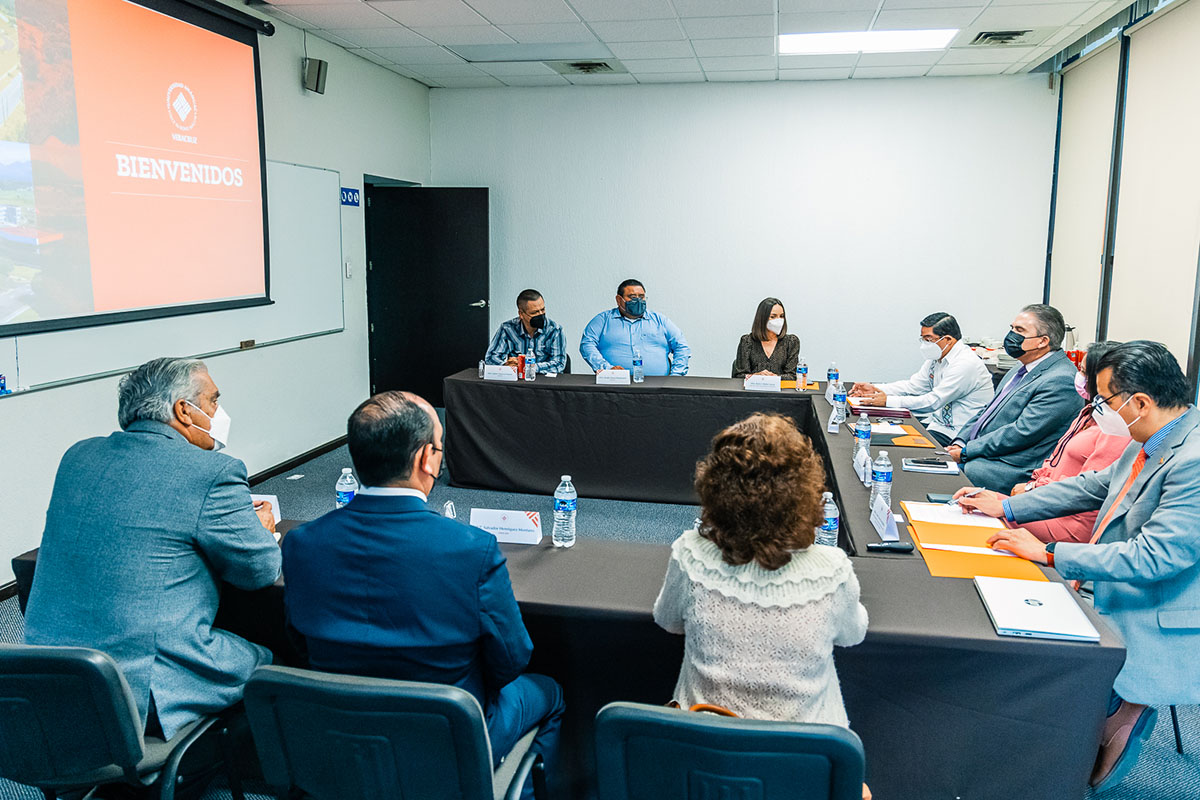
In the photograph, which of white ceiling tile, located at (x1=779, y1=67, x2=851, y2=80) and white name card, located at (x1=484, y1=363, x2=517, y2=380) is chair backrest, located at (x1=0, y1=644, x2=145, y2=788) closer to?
white name card, located at (x1=484, y1=363, x2=517, y2=380)

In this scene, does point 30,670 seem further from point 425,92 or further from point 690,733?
point 425,92

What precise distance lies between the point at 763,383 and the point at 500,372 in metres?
1.52

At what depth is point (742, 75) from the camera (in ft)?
20.5

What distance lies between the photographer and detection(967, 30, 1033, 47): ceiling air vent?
4984mm

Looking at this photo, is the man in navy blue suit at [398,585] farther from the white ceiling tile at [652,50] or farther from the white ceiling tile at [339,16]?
the white ceiling tile at [652,50]

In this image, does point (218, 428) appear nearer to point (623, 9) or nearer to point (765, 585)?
point (765, 585)

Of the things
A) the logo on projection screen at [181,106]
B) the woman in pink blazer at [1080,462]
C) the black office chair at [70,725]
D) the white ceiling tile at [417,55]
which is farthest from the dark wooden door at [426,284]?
the black office chair at [70,725]

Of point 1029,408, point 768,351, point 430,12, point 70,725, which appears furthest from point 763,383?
point 70,725

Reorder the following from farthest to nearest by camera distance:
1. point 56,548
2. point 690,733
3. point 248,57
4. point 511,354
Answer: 1. point 511,354
2. point 248,57
3. point 56,548
4. point 690,733

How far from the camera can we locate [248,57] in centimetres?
463

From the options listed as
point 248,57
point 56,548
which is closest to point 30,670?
point 56,548

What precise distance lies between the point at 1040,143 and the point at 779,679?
20.1ft

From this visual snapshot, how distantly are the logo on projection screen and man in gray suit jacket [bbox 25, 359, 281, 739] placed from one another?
2.91 m

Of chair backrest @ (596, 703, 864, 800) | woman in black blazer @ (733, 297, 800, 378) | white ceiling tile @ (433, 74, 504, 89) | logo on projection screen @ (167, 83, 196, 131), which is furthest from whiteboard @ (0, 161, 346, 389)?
chair backrest @ (596, 703, 864, 800)
